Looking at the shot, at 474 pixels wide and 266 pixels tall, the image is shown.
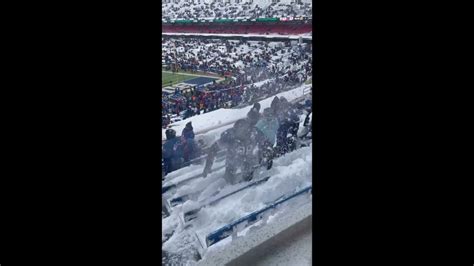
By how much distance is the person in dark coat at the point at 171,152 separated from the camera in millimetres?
1790

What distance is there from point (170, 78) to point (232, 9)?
1.68 ft

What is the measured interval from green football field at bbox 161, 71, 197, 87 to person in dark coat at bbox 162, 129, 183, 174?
18cm

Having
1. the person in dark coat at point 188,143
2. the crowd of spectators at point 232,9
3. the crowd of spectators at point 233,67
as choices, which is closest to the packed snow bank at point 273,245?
the person in dark coat at point 188,143

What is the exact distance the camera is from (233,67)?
6.77 ft

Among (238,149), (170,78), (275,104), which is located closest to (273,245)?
(238,149)

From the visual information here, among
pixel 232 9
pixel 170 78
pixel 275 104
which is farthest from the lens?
pixel 275 104

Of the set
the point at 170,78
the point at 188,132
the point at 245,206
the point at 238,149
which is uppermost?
the point at 170,78

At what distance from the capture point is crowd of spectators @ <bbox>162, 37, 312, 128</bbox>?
1.82m

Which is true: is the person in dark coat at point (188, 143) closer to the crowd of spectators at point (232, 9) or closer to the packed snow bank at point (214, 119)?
the packed snow bank at point (214, 119)

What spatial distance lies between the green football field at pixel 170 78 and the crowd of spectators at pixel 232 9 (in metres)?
0.21

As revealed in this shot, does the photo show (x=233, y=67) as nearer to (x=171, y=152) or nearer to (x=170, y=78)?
(x=170, y=78)
